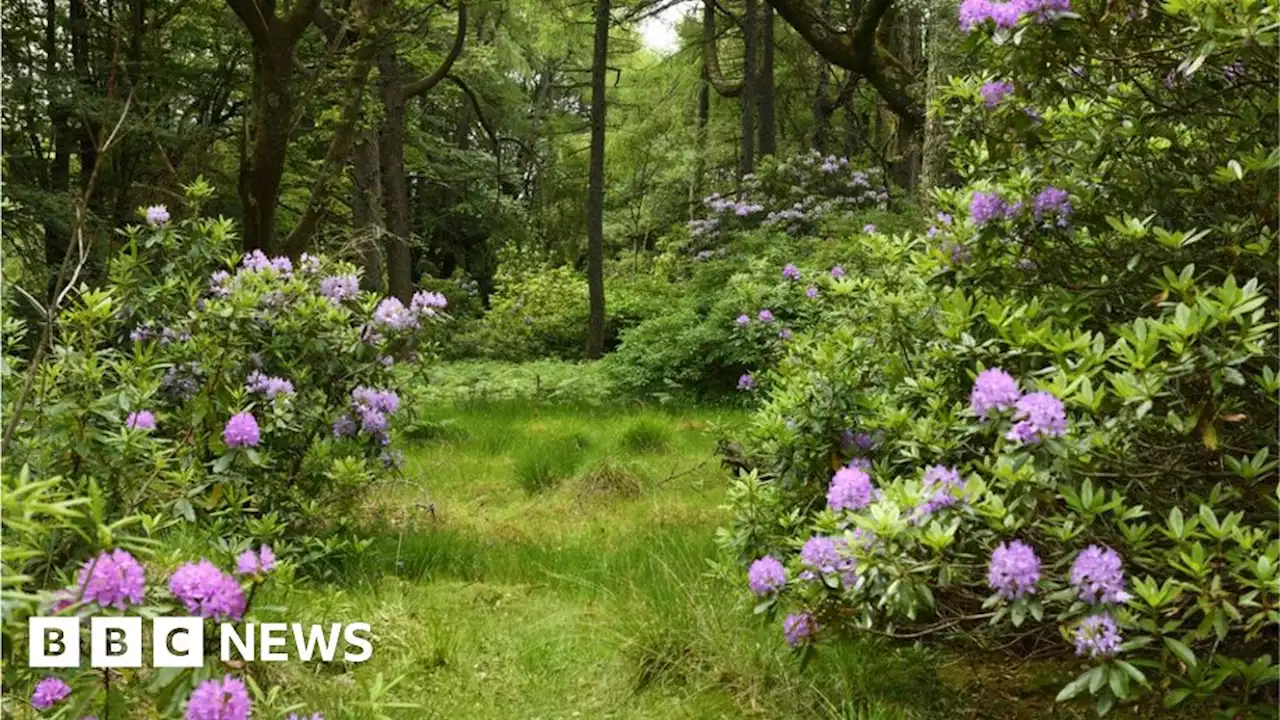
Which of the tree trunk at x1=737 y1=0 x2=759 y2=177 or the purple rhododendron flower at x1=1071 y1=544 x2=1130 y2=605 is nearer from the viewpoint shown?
the purple rhododendron flower at x1=1071 y1=544 x2=1130 y2=605

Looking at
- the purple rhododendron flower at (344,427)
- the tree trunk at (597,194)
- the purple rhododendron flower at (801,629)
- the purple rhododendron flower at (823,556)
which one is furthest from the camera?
the tree trunk at (597,194)

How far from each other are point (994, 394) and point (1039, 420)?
3.8 inches

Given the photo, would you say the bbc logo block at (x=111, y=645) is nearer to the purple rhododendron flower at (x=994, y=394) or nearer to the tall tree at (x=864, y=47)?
the purple rhododendron flower at (x=994, y=394)

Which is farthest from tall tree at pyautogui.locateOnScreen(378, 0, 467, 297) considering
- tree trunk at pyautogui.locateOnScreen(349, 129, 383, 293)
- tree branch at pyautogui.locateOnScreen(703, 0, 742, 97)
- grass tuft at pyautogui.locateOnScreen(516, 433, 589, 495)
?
grass tuft at pyautogui.locateOnScreen(516, 433, 589, 495)

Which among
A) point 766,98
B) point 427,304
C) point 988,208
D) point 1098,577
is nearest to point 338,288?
point 427,304

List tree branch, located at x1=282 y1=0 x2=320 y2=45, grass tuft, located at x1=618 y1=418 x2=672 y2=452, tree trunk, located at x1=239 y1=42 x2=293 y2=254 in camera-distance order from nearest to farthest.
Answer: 1. tree branch, located at x1=282 y1=0 x2=320 y2=45
2. tree trunk, located at x1=239 y1=42 x2=293 y2=254
3. grass tuft, located at x1=618 y1=418 x2=672 y2=452

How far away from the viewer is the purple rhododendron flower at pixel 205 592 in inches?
52.6

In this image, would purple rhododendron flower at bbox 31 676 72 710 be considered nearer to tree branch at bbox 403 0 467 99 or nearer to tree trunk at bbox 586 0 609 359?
tree branch at bbox 403 0 467 99

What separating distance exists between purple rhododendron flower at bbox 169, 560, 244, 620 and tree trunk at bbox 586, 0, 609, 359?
10.3 metres

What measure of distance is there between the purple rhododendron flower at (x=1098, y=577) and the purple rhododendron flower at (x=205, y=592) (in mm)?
1360

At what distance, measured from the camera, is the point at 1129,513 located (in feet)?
5.53

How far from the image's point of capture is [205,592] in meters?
1.34

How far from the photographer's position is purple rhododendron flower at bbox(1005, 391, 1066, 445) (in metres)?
1.65

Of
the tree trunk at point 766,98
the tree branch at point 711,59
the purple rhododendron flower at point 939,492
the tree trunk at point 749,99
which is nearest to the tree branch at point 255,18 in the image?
the purple rhododendron flower at point 939,492
